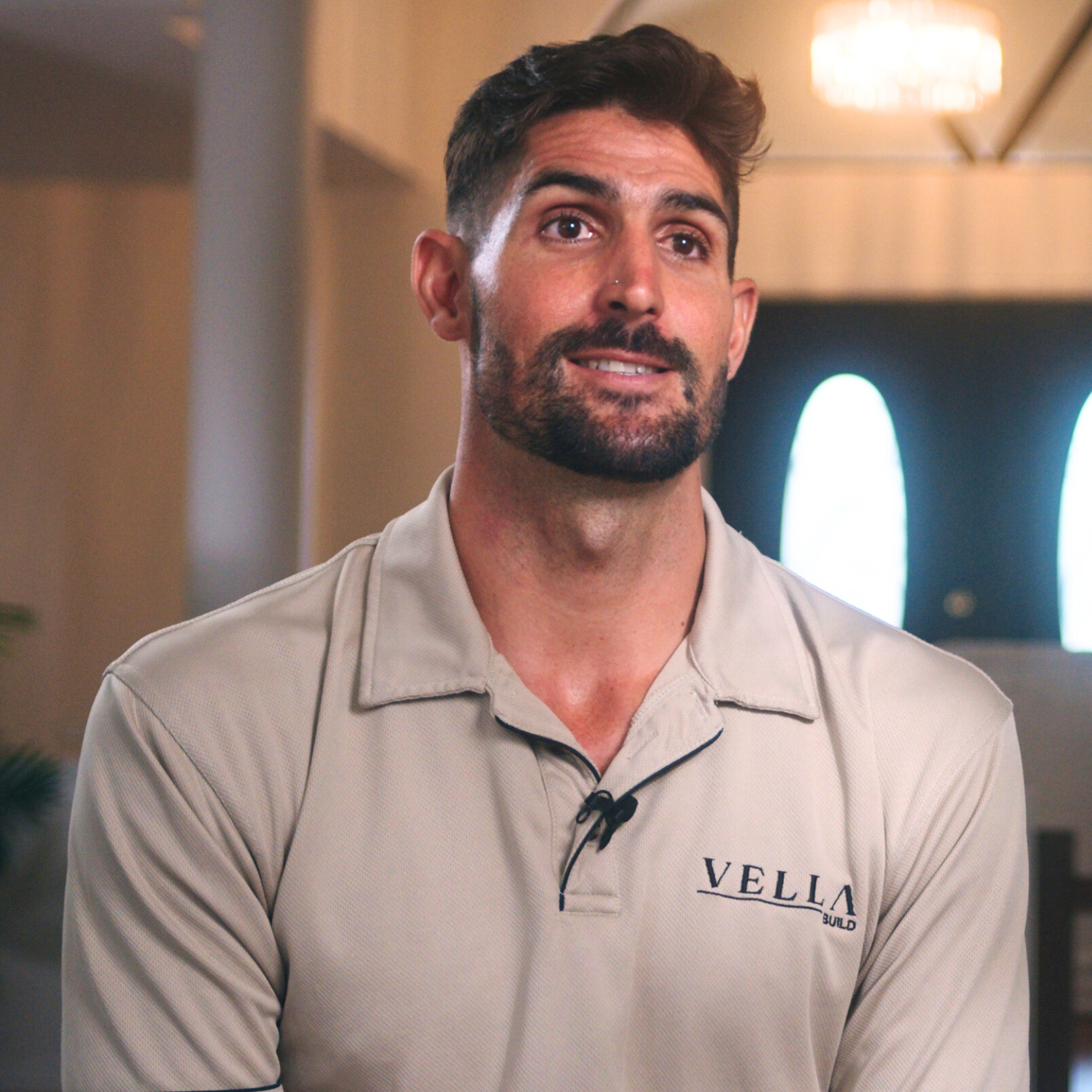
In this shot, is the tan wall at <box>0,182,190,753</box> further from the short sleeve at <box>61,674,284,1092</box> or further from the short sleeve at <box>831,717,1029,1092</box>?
the short sleeve at <box>831,717,1029,1092</box>

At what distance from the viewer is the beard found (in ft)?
4.28

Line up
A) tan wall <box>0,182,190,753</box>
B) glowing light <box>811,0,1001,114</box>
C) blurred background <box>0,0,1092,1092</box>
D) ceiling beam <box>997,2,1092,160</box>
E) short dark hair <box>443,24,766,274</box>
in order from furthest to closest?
1. tan wall <box>0,182,190,753</box>
2. blurred background <box>0,0,1092,1092</box>
3. ceiling beam <box>997,2,1092,160</box>
4. glowing light <box>811,0,1001,114</box>
5. short dark hair <box>443,24,766,274</box>

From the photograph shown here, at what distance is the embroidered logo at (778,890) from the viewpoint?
1226 mm

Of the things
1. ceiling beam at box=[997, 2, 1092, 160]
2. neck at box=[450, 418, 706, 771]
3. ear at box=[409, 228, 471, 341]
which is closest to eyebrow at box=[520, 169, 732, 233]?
ear at box=[409, 228, 471, 341]

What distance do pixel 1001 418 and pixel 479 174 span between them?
172 inches

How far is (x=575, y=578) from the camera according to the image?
1358 millimetres

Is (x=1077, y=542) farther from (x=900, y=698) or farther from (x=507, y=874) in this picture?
(x=507, y=874)

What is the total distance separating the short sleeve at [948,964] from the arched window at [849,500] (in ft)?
13.8

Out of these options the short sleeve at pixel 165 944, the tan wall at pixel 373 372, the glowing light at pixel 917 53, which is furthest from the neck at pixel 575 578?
the tan wall at pixel 373 372

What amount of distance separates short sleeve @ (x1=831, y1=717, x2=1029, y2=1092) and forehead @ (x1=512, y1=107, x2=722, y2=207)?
2.05 feet

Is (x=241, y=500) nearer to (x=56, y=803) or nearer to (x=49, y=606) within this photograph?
(x=56, y=803)

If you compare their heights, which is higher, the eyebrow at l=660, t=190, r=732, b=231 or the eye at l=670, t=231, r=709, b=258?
the eyebrow at l=660, t=190, r=732, b=231

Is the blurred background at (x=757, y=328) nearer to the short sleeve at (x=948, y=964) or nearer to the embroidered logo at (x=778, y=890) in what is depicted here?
the short sleeve at (x=948, y=964)

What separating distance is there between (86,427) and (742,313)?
183 inches
